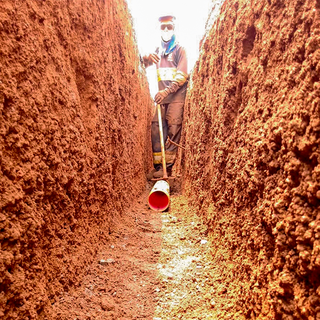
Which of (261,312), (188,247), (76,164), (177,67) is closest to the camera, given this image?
(261,312)

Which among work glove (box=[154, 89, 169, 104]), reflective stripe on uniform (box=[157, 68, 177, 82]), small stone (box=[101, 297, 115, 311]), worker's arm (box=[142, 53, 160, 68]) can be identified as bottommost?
work glove (box=[154, 89, 169, 104])

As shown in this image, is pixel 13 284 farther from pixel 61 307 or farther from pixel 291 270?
pixel 291 270

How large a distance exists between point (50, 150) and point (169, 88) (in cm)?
420

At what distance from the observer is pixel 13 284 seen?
955 mm

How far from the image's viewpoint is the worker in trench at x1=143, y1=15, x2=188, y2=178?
5297 millimetres

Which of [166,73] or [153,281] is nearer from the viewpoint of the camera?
[153,281]

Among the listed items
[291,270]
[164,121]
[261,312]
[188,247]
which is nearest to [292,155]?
[291,270]

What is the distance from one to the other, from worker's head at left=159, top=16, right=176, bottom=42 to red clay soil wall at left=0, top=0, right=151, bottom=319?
384cm

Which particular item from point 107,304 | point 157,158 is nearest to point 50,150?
point 107,304

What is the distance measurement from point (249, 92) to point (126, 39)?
8.25 ft

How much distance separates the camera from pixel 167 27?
5.88m

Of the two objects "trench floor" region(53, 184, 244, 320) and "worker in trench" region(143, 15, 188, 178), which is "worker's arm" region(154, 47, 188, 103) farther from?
"trench floor" region(53, 184, 244, 320)

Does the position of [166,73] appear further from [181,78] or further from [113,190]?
[113,190]

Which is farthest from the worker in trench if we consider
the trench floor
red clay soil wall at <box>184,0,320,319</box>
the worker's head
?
red clay soil wall at <box>184,0,320,319</box>
